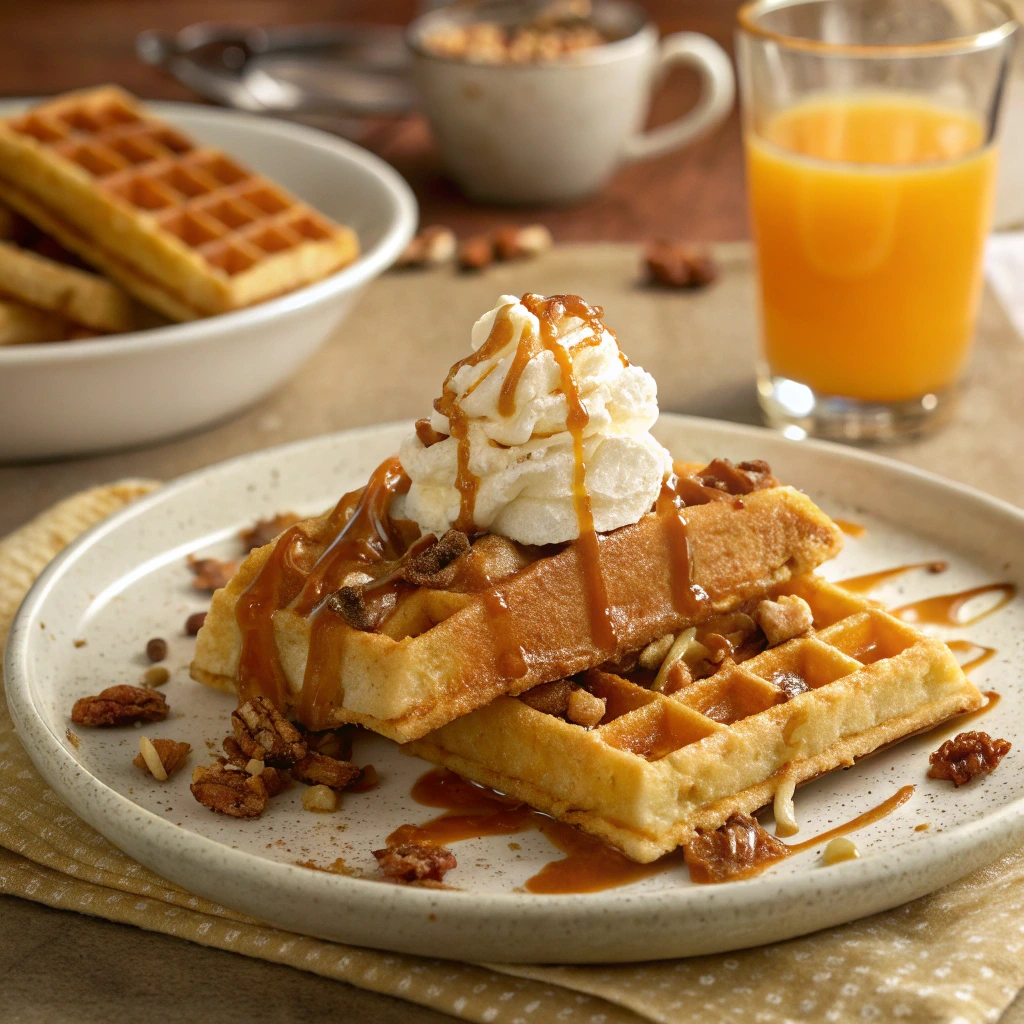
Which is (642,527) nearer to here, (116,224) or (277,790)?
(277,790)

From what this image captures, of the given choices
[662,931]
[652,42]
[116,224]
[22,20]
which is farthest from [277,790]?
[22,20]

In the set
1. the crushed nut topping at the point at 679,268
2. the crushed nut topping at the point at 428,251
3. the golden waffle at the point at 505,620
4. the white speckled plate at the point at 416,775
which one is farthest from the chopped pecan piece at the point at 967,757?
the crushed nut topping at the point at 428,251

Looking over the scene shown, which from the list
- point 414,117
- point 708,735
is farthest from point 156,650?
point 414,117

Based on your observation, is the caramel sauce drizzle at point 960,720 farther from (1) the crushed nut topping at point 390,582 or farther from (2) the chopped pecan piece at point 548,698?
(1) the crushed nut topping at point 390,582

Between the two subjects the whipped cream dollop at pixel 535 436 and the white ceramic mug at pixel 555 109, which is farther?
the white ceramic mug at pixel 555 109

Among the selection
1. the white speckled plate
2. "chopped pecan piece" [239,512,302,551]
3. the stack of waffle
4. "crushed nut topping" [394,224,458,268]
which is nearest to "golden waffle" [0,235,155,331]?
the white speckled plate

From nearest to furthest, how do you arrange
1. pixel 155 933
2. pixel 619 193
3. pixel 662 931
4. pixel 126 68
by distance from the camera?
pixel 662 931, pixel 155 933, pixel 619 193, pixel 126 68

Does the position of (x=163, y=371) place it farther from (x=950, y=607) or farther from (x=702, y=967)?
(x=702, y=967)
